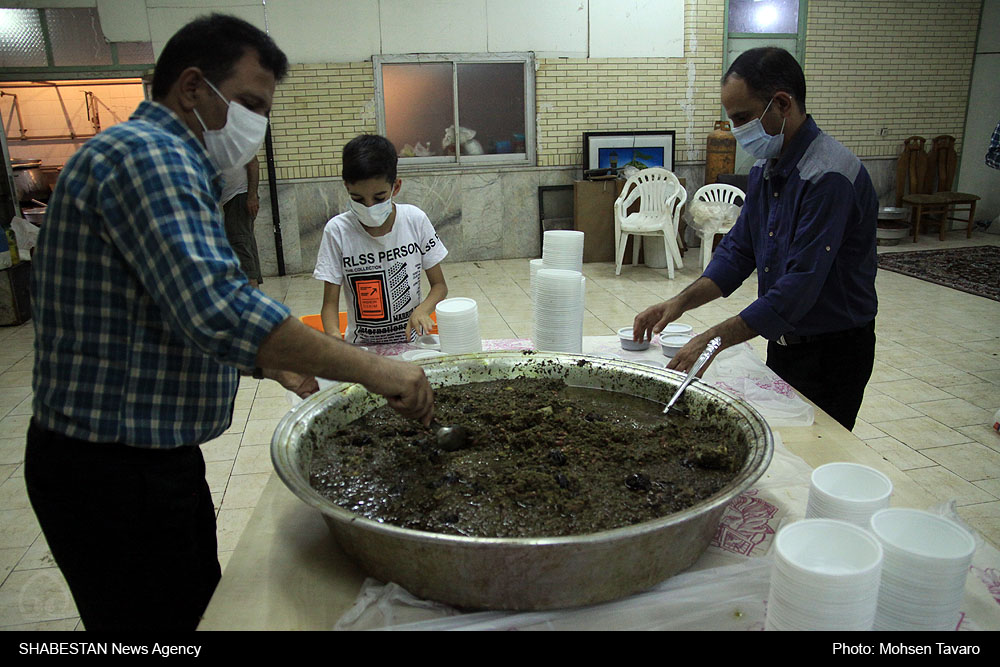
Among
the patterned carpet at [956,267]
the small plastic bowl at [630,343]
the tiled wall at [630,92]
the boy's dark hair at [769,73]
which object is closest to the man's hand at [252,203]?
the tiled wall at [630,92]

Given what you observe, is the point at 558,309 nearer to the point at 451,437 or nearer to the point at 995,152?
the point at 451,437

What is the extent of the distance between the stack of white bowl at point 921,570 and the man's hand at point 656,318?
1246mm

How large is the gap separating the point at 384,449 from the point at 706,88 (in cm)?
822

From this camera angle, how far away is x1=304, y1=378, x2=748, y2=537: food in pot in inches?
48.9

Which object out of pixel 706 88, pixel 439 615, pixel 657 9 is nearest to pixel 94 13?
pixel 657 9

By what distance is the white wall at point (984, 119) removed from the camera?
9.13 m

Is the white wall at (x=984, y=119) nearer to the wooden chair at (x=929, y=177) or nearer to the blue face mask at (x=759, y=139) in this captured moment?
the wooden chair at (x=929, y=177)

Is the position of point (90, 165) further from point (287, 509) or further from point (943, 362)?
point (943, 362)

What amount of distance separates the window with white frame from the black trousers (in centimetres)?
709

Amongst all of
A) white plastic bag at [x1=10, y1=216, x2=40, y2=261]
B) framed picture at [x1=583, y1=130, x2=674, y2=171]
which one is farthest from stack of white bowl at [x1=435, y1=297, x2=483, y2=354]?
framed picture at [x1=583, y1=130, x2=674, y2=171]

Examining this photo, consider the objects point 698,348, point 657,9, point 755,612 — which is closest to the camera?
point 755,612

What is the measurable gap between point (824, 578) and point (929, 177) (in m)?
10.4

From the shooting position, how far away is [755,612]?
1125 millimetres

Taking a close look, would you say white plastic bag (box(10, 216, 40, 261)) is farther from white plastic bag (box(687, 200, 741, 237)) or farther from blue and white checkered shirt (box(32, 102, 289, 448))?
white plastic bag (box(687, 200, 741, 237))
